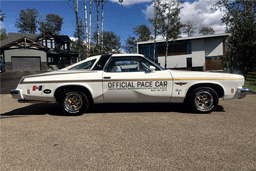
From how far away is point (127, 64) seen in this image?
5.05 meters

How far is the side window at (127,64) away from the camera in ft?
16.1

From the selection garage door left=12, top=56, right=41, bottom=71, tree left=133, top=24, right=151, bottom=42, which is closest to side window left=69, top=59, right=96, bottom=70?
garage door left=12, top=56, right=41, bottom=71

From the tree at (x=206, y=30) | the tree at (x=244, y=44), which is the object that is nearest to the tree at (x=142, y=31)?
the tree at (x=206, y=30)

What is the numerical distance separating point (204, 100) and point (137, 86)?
1796 mm

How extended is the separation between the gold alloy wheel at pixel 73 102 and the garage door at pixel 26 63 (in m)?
27.9

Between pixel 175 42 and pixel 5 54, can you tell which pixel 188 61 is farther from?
pixel 5 54

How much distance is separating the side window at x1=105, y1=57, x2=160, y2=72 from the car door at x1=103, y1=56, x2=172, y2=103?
0.38 feet

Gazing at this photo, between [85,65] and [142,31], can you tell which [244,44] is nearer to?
[85,65]

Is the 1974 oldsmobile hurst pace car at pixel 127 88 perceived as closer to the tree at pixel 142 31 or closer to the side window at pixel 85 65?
the side window at pixel 85 65

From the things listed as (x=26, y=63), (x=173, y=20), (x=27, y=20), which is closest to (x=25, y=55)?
(x=26, y=63)

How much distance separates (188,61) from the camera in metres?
31.3

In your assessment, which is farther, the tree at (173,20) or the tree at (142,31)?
the tree at (142,31)

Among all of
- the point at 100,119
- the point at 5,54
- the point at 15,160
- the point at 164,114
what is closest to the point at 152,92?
the point at 164,114

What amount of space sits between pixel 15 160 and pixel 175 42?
3182 cm
